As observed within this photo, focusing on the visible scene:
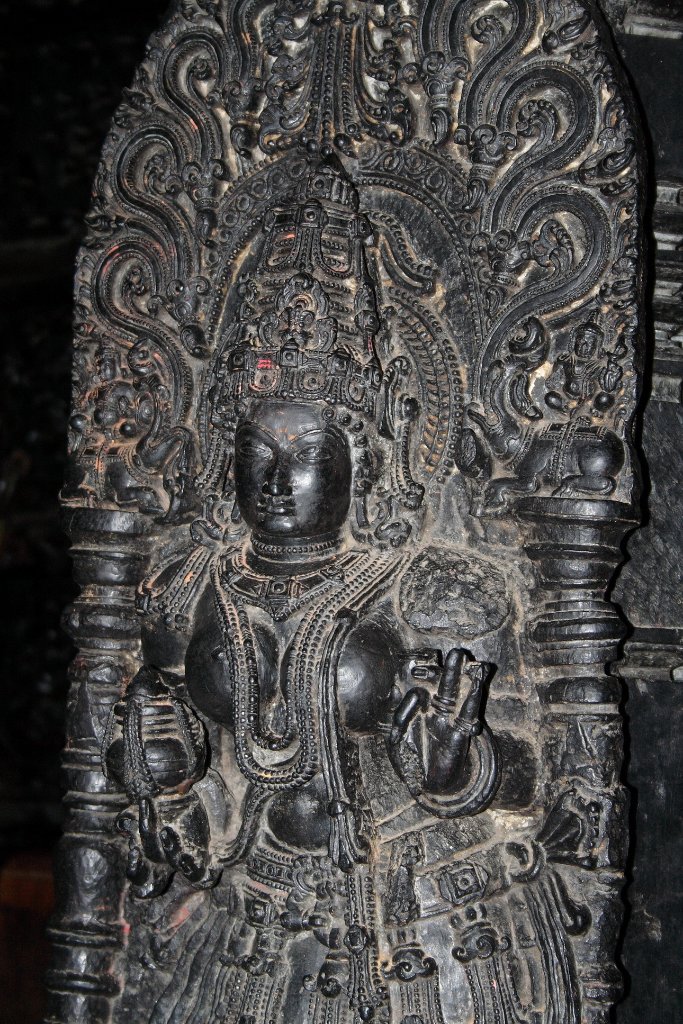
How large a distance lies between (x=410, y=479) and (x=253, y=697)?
0.65 metres

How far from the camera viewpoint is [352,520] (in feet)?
9.57

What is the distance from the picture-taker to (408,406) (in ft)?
9.62

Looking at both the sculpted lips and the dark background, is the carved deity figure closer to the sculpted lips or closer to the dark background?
the sculpted lips

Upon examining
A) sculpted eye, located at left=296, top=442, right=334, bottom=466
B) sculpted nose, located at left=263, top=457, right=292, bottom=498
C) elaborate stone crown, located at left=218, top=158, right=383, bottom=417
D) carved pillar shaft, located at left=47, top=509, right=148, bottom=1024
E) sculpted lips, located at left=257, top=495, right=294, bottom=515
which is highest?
elaborate stone crown, located at left=218, top=158, right=383, bottom=417

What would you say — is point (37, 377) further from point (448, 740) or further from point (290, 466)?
point (448, 740)

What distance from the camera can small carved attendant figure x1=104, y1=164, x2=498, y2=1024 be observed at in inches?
108

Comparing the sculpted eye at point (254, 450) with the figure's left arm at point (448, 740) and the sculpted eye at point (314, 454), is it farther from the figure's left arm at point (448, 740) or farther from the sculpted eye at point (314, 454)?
the figure's left arm at point (448, 740)

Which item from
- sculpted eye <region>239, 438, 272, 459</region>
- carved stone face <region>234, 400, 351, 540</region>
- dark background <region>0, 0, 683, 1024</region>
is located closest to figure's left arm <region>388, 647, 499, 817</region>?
carved stone face <region>234, 400, 351, 540</region>

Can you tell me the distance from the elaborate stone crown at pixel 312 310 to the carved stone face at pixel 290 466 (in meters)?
0.05

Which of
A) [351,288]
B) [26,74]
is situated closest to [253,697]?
[351,288]

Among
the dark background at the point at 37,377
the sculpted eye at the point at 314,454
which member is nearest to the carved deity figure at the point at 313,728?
the sculpted eye at the point at 314,454

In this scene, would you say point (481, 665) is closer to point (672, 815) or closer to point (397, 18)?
point (672, 815)

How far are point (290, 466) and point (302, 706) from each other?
56cm

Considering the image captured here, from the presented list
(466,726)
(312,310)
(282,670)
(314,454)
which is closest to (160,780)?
(282,670)
